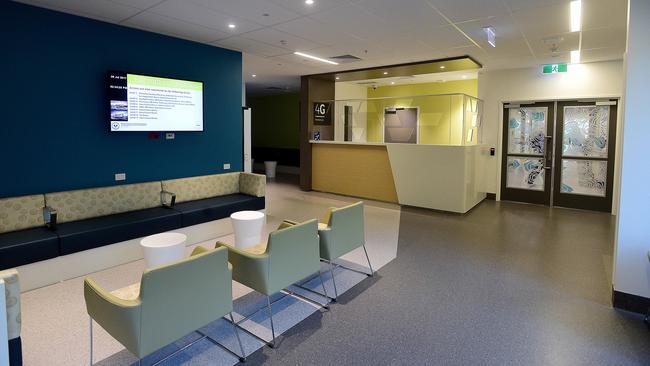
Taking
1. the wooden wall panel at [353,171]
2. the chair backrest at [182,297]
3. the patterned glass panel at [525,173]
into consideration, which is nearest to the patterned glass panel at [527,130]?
the patterned glass panel at [525,173]

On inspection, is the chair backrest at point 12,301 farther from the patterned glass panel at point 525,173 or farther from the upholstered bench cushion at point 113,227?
the patterned glass panel at point 525,173

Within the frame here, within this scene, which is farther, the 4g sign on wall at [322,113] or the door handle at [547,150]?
the 4g sign on wall at [322,113]

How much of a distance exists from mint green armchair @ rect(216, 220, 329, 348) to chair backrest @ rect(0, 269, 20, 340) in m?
1.31

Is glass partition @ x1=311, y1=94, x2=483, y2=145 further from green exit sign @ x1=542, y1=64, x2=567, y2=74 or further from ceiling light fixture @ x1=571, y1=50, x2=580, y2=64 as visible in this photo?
ceiling light fixture @ x1=571, y1=50, x2=580, y2=64

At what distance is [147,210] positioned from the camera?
17.1 ft

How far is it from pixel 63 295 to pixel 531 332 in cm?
430

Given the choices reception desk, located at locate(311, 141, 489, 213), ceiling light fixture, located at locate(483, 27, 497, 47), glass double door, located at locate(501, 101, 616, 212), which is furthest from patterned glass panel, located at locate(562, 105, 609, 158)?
ceiling light fixture, located at locate(483, 27, 497, 47)

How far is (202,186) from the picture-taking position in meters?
6.13

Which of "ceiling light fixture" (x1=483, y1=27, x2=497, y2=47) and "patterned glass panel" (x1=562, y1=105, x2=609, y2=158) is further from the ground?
"ceiling light fixture" (x1=483, y1=27, x2=497, y2=47)

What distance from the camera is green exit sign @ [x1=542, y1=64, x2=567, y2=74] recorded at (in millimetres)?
7734

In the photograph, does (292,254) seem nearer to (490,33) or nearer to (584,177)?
(490,33)

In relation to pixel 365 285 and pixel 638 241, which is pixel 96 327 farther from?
pixel 638 241

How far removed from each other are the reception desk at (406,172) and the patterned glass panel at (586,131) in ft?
5.32

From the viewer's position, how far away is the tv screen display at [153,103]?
4.96 m
